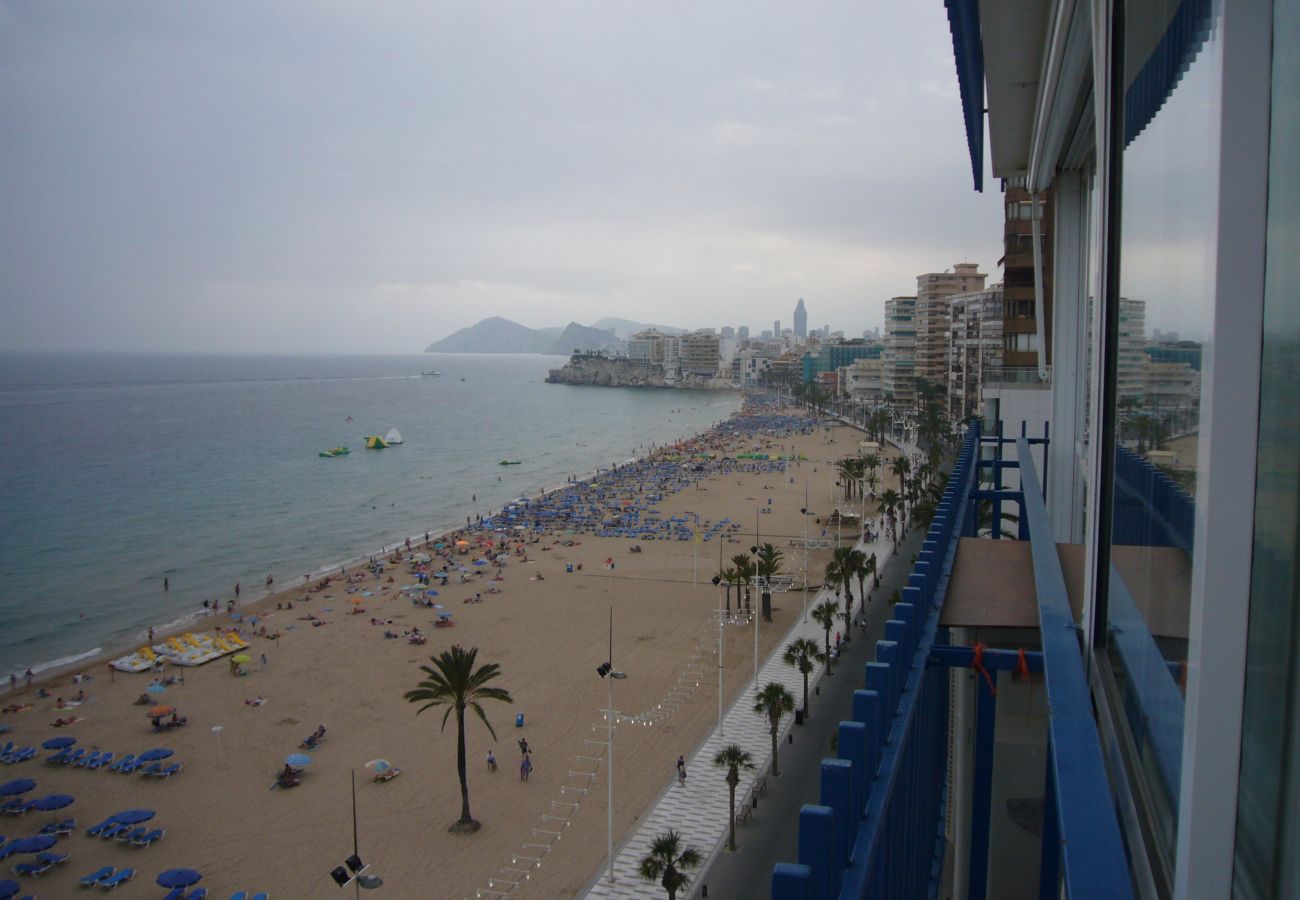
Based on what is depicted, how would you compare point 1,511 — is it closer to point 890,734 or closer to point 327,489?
point 327,489

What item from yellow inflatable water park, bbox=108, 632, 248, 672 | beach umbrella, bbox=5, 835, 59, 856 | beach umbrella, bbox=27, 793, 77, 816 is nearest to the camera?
beach umbrella, bbox=5, 835, 59, 856

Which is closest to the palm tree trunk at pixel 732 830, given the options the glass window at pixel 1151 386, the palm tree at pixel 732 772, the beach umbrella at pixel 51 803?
the palm tree at pixel 732 772

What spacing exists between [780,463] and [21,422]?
68667 millimetres

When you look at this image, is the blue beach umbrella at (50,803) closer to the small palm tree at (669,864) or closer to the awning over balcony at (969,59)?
the small palm tree at (669,864)

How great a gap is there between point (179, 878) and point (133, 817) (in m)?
2.15

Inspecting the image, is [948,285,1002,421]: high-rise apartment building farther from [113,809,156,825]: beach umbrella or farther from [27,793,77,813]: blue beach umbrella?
[27,793,77,813]: blue beach umbrella

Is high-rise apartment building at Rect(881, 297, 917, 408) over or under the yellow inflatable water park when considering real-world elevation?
over

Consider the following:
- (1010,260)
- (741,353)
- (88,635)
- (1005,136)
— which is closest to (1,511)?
(88,635)

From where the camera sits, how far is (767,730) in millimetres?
13680

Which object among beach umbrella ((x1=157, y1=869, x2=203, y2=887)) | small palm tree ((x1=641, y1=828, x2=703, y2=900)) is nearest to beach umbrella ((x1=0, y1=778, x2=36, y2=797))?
beach umbrella ((x1=157, y1=869, x2=203, y2=887))

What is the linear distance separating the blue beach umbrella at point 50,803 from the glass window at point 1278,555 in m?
15.5

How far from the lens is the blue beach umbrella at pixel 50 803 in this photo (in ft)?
41.6

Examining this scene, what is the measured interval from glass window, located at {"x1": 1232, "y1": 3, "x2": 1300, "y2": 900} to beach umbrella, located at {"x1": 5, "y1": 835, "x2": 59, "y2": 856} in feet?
47.3

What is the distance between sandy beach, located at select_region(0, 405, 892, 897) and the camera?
11.4m
